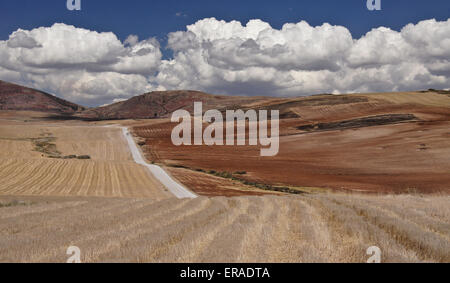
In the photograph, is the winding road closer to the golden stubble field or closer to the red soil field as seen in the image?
the red soil field

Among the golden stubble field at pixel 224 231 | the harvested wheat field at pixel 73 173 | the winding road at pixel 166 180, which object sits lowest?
the winding road at pixel 166 180

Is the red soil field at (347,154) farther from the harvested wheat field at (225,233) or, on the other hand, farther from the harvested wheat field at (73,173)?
the harvested wheat field at (225,233)

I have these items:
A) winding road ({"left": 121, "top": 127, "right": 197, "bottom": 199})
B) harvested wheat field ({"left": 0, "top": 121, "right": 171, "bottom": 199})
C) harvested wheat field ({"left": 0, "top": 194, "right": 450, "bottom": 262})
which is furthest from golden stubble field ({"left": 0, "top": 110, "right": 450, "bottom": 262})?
harvested wheat field ({"left": 0, "top": 121, "right": 171, "bottom": 199})

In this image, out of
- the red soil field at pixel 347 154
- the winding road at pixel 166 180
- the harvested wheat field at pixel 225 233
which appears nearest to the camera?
the harvested wheat field at pixel 225 233

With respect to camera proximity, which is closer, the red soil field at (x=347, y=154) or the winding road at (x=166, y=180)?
the winding road at (x=166, y=180)

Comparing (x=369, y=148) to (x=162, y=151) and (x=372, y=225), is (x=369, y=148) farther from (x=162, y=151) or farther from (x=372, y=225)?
(x=372, y=225)

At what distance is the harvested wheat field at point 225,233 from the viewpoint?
9414 millimetres

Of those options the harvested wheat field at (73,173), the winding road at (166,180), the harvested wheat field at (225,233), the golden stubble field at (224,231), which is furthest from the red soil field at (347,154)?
the harvested wheat field at (225,233)

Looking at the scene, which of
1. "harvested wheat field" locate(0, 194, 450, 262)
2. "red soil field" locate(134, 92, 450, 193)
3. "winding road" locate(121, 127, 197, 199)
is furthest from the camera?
"red soil field" locate(134, 92, 450, 193)

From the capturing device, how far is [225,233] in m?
12.1

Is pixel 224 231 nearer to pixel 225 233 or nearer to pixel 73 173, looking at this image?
pixel 225 233

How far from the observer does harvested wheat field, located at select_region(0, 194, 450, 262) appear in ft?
30.9

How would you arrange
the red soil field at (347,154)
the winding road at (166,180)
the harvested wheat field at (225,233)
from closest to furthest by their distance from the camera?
the harvested wheat field at (225,233) → the winding road at (166,180) → the red soil field at (347,154)
